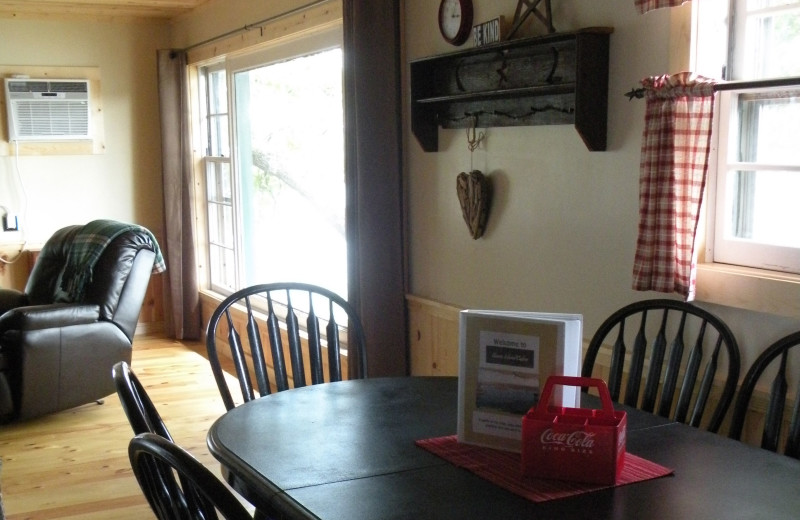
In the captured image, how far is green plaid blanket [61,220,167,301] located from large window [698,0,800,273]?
3.23 metres

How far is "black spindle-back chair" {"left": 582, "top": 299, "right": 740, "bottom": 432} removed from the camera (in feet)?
7.09

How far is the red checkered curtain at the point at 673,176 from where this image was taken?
226 cm

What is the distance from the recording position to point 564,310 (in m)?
2.89

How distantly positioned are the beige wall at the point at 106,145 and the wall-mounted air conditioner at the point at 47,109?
0.45 feet

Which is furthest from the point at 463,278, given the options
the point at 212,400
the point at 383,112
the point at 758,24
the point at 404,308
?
the point at 212,400

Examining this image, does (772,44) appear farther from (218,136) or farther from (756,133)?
(218,136)

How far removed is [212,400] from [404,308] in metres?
1.60

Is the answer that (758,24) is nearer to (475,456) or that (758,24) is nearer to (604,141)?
(604,141)

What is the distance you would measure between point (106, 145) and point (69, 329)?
97.0 inches

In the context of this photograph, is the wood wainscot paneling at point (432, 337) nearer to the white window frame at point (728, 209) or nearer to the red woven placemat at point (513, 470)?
the white window frame at point (728, 209)

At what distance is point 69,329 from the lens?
4367 millimetres

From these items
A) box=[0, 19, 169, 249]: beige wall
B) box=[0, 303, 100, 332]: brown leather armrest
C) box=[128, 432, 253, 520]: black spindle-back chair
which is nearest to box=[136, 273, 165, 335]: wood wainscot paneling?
box=[0, 19, 169, 249]: beige wall

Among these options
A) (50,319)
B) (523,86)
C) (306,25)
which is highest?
(306,25)

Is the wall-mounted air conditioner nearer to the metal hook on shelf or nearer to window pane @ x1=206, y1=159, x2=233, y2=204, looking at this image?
window pane @ x1=206, y1=159, x2=233, y2=204
